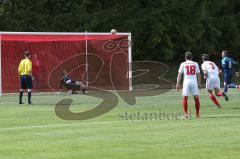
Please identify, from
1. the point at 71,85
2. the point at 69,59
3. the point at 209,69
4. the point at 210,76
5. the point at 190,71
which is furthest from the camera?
the point at 69,59

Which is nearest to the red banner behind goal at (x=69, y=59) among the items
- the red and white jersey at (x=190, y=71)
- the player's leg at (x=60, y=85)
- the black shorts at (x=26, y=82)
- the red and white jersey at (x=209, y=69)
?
the player's leg at (x=60, y=85)

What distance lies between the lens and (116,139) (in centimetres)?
1510

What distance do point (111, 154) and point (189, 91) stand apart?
8.98 metres

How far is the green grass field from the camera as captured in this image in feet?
41.9

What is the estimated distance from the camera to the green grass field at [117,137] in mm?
12774

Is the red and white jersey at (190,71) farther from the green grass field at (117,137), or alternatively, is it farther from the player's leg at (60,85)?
the player's leg at (60,85)

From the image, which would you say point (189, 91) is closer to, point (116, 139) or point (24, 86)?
point (116, 139)

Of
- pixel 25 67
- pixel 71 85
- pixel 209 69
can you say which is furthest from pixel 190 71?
pixel 71 85

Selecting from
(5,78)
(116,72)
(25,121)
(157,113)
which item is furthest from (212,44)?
(25,121)

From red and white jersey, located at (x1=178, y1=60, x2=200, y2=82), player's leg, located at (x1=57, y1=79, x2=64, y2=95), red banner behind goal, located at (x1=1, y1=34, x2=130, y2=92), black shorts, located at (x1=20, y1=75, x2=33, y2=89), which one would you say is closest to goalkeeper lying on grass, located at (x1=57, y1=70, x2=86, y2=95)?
player's leg, located at (x1=57, y1=79, x2=64, y2=95)

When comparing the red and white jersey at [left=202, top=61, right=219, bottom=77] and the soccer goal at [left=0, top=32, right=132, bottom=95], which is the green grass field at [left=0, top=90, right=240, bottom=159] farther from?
the soccer goal at [left=0, top=32, right=132, bottom=95]

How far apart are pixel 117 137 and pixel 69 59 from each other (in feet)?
81.2

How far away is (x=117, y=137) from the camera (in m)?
15.5

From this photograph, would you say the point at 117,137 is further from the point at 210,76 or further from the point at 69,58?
the point at 69,58
